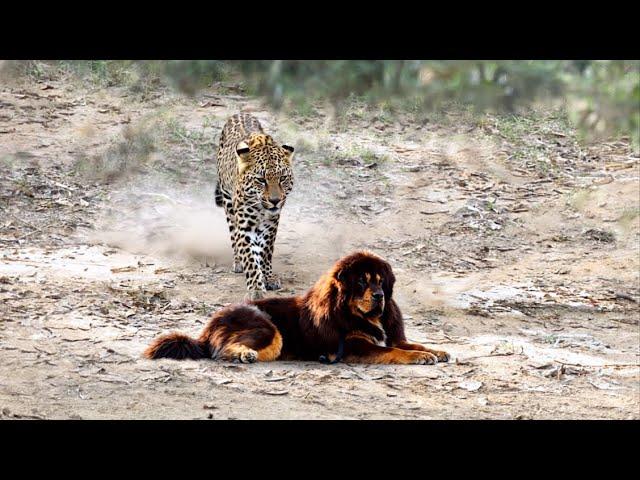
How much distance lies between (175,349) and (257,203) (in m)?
3.38

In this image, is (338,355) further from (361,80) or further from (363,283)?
(361,80)

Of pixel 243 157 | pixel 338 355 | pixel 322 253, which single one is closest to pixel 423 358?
pixel 338 355

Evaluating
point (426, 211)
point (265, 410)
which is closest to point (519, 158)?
point (426, 211)

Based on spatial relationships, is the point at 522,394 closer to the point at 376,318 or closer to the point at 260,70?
the point at 376,318

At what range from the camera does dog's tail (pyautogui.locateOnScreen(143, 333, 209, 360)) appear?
8.10 m

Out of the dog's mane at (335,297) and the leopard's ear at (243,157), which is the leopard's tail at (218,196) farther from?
the dog's mane at (335,297)

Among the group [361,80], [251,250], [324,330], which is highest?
[361,80]

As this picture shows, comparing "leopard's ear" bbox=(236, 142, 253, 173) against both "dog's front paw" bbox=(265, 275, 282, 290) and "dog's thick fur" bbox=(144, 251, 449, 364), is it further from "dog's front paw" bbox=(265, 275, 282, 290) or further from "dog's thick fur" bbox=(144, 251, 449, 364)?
"dog's thick fur" bbox=(144, 251, 449, 364)

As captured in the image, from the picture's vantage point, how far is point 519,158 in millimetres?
15727

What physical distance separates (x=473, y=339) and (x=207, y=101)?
8662 mm

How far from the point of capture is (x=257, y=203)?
1120cm

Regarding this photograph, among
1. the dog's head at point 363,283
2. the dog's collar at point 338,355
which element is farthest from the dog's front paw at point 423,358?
the dog's collar at point 338,355

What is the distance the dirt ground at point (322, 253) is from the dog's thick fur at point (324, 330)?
0.16 metres

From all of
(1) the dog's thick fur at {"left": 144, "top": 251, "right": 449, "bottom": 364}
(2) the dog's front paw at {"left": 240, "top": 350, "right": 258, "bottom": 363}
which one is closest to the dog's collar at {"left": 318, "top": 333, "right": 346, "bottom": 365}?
(1) the dog's thick fur at {"left": 144, "top": 251, "right": 449, "bottom": 364}
